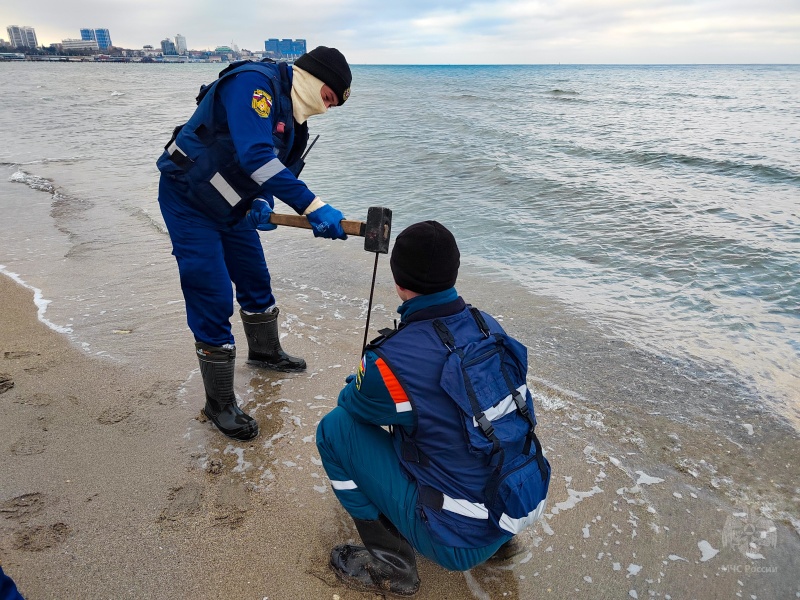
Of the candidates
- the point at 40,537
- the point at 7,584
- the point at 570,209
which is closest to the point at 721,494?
the point at 7,584

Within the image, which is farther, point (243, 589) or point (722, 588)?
point (722, 588)

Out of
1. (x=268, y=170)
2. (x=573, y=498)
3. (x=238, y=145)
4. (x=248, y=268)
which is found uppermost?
(x=238, y=145)

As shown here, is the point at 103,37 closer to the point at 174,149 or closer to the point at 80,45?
the point at 80,45

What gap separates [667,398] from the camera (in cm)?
394

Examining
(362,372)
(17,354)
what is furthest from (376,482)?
(17,354)

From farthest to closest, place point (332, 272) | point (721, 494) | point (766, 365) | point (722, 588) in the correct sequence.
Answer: point (332, 272) < point (766, 365) < point (721, 494) < point (722, 588)

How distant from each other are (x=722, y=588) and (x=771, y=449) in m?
1.39

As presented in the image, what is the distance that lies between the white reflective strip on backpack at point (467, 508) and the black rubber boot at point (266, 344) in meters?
2.24

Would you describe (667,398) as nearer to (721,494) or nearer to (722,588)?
(721,494)

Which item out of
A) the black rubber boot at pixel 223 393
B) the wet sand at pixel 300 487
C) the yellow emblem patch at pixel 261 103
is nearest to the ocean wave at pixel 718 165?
the wet sand at pixel 300 487

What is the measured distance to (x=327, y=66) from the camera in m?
2.82

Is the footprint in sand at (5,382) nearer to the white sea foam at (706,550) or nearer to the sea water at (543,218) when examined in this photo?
the sea water at (543,218)

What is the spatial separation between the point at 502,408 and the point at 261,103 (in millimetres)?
1830

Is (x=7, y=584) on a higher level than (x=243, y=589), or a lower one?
higher
